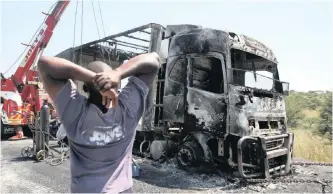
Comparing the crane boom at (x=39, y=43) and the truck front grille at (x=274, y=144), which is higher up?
the crane boom at (x=39, y=43)

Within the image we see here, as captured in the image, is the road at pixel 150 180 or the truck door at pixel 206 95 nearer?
the road at pixel 150 180

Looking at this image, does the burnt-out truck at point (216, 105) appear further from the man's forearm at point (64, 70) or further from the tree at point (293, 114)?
the tree at point (293, 114)

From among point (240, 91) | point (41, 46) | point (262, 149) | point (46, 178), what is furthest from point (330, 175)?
point (41, 46)

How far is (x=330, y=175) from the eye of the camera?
622 cm

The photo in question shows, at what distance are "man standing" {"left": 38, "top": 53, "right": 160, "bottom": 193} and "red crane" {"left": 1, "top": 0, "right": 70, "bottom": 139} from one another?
8859mm

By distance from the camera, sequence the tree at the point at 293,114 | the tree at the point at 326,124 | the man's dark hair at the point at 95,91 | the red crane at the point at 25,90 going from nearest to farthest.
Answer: the man's dark hair at the point at 95,91
the red crane at the point at 25,90
the tree at the point at 326,124
the tree at the point at 293,114

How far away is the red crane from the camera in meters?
10.1

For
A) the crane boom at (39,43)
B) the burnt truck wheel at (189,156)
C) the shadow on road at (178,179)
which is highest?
the crane boom at (39,43)

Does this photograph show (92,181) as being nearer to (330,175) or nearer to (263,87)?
(263,87)

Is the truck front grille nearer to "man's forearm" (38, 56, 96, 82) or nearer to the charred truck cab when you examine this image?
the charred truck cab

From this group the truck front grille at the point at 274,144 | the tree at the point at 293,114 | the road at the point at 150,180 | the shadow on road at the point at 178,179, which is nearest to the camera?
the road at the point at 150,180

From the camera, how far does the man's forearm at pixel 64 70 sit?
141 centimetres

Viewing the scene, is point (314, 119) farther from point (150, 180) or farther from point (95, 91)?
point (95, 91)

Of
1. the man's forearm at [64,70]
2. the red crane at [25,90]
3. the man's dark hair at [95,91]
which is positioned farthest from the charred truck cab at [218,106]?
the red crane at [25,90]
